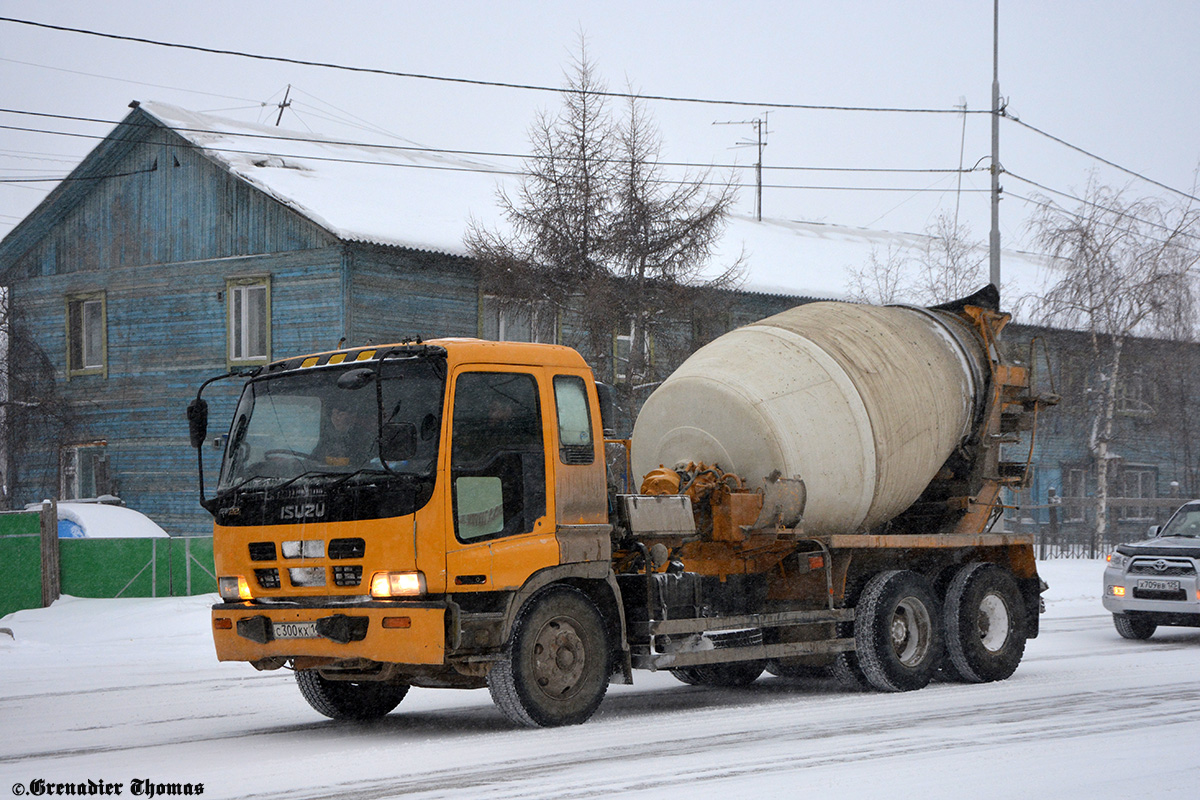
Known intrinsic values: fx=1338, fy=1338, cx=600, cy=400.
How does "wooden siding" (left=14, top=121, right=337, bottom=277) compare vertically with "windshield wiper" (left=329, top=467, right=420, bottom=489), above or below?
above

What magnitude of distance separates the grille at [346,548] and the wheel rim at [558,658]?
1365mm

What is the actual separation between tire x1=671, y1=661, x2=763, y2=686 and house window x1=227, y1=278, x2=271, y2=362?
55.0ft

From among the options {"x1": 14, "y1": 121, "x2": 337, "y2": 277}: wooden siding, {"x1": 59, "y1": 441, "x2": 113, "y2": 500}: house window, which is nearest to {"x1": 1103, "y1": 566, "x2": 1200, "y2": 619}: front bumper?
{"x1": 14, "y1": 121, "x2": 337, "y2": 277}: wooden siding

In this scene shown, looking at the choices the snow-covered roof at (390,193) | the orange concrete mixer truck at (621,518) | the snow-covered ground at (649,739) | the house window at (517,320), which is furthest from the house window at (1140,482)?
the orange concrete mixer truck at (621,518)

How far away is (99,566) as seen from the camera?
2028 cm

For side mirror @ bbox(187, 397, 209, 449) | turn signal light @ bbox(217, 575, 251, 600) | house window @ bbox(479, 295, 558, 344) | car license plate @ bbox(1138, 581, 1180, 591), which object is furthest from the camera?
house window @ bbox(479, 295, 558, 344)

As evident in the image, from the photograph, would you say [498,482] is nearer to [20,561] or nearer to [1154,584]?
[1154,584]

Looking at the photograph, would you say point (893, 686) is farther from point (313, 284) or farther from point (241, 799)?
point (313, 284)

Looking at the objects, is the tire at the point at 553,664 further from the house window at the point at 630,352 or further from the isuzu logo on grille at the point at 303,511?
the house window at the point at 630,352

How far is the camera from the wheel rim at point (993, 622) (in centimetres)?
1271

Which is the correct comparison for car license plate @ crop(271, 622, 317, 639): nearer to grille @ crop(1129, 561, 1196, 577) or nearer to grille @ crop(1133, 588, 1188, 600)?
grille @ crop(1133, 588, 1188, 600)

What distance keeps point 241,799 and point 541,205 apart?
56.1ft

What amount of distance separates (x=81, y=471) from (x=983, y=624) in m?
23.6

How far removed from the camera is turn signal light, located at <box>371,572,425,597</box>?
8.63 m
